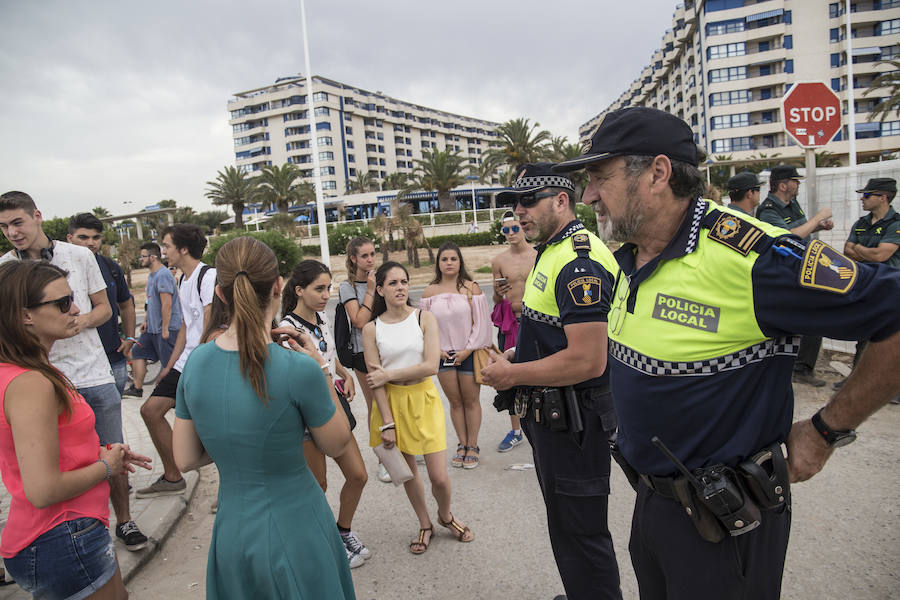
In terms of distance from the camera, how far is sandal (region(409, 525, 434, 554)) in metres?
3.50

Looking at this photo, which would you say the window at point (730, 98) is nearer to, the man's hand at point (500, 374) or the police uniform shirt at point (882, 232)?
the police uniform shirt at point (882, 232)

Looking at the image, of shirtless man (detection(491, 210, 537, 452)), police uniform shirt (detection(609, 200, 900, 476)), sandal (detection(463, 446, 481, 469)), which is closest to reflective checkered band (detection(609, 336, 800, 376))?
police uniform shirt (detection(609, 200, 900, 476))

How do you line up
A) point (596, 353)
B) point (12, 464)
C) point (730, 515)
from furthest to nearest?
1. point (596, 353)
2. point (12, 464)
3. point (730, 515)

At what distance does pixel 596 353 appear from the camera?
2.36m

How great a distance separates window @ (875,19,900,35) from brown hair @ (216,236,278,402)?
247 ft

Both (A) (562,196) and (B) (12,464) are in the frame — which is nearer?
(B) (12,464)

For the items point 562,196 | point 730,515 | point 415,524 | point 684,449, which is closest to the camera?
point 730,515

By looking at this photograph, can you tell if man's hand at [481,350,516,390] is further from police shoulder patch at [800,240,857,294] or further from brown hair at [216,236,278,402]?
police shoulder patch at [800,240,857,294]

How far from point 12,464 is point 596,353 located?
242cm

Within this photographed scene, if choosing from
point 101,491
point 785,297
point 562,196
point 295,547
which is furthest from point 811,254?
point 101,491

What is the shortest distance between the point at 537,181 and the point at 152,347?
5.21 metres

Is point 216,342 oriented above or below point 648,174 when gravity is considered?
below

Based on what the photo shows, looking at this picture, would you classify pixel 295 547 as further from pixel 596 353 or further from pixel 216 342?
pixel 596 353

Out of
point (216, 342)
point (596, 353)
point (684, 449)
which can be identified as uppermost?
point (216, 342)
